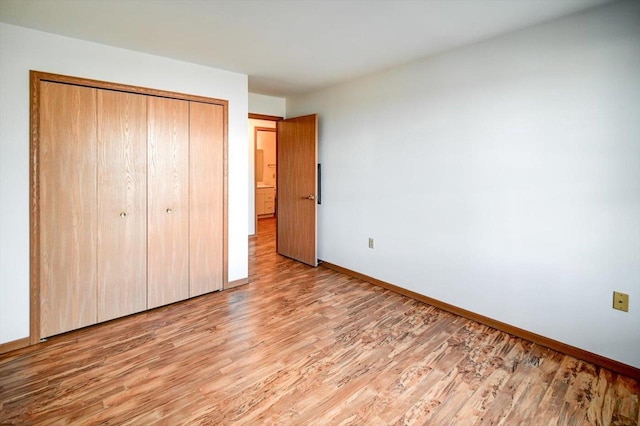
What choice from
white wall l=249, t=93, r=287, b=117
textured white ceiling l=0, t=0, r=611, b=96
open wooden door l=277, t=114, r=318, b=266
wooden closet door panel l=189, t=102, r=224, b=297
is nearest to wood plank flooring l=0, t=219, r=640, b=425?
wooden closet door panel l=189, t=102, r=224, b=297

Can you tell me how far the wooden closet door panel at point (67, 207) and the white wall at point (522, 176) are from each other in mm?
2745

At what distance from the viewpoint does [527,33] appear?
249cm

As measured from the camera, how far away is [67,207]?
103 inches

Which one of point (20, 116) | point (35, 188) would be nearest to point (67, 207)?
point (35, 188)

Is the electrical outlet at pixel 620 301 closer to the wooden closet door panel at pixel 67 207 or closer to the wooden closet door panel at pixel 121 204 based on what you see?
the wooden closet door panel at pixel 121 204

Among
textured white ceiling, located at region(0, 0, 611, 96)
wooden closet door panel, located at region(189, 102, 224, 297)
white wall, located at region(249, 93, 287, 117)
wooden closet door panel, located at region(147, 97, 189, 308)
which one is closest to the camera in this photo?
textured white ceiling, located at region(0, 0, 611, 96)

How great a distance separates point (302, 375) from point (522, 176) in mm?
2210

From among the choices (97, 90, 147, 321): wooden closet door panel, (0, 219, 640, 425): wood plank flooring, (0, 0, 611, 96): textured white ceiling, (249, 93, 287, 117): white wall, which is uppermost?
(249, 93, 287, 117): white wall

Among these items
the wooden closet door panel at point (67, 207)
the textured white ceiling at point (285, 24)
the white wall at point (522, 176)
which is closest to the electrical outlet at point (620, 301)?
the white wall at point (522, 176)

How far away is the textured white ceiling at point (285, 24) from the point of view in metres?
2.12

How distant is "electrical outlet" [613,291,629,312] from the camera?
85.3 inches

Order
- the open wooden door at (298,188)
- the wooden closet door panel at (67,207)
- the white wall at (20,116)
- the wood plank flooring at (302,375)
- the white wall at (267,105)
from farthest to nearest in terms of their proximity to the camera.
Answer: the white wall at (267,105), the open wooden door at (298,188), the wooden closet door panel at (67,207), the white wall at (20,116), the wood plank flooring at (302,375)

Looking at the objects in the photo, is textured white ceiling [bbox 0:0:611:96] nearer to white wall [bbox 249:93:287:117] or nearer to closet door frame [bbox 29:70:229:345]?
closet door frame [bbox 29:70:229:345]

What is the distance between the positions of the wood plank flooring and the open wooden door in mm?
1581
